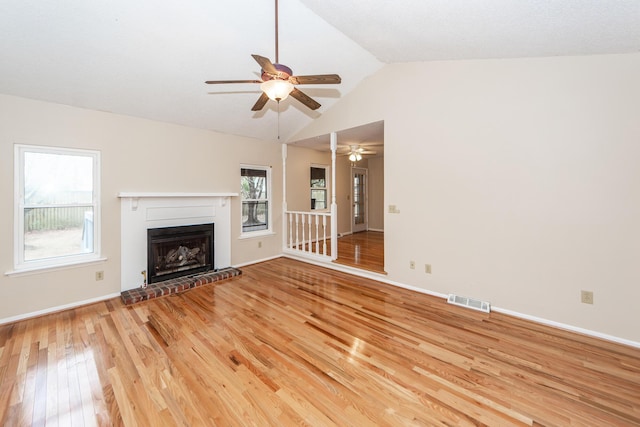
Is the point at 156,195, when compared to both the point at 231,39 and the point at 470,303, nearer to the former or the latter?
the point at 231,39

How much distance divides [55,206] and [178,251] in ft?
4.99

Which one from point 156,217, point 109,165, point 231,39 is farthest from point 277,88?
point 156,217

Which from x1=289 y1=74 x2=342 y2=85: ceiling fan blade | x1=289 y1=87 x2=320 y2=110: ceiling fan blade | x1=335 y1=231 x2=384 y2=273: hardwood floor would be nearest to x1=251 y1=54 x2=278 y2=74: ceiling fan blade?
x1=289 y1=74 x2=342 y2=85: ceiling fan blade

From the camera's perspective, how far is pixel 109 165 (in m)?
3.45

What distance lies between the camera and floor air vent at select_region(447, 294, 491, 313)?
3.02 metres

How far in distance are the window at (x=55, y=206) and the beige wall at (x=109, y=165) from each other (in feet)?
0.28

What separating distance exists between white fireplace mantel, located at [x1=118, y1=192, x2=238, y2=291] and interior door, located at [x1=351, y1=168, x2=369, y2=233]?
4.25m

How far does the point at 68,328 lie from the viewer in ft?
8.83

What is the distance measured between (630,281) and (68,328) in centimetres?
553

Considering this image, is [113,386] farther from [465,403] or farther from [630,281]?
[630,281]

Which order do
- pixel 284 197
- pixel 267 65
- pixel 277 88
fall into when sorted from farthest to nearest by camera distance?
pixel 284 197
pixel 277 88
pixel 267 65

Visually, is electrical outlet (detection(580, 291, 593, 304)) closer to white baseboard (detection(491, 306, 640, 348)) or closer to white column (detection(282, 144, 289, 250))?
white baseboard (detection(491, 306, 640, 348))

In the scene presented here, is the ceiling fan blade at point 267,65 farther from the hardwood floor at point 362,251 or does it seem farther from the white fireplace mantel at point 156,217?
the hardwood floor at point 362,251

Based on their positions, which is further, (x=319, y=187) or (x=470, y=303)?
(x=319, y=187)
